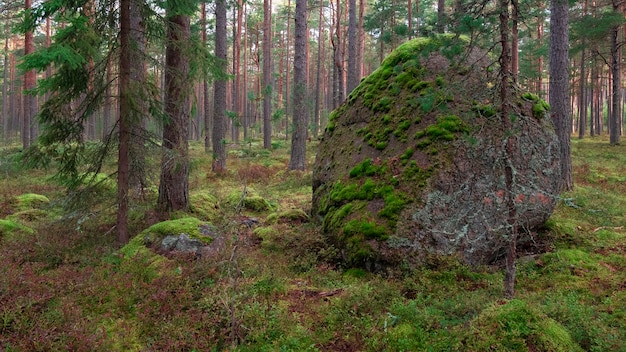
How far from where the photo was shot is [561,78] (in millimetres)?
10578

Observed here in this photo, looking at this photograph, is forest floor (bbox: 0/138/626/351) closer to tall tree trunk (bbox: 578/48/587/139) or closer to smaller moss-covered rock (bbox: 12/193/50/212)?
smaller moss-covered rock (bbox: 12/193/50/212)

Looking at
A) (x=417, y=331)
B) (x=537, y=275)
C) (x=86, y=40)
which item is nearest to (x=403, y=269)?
(x=417, y=331)

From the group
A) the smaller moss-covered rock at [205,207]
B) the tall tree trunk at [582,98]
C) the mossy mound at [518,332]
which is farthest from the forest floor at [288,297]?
the tall tree trunk at [582,98]

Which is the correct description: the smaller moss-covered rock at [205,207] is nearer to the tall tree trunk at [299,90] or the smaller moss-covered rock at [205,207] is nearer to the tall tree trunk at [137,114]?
the tall tree trunk at [137,114]

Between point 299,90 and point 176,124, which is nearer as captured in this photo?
point 176,124

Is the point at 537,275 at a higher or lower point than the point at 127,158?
lower

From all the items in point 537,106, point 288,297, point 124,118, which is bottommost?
point 288,297

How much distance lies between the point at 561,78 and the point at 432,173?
695 cm

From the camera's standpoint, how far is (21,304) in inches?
167

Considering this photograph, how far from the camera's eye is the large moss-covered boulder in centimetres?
597

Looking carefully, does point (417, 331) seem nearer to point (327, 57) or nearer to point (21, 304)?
point (21, 304)

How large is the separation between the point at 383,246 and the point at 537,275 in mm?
2337

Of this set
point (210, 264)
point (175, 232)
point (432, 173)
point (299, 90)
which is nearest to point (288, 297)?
point (210, 264)

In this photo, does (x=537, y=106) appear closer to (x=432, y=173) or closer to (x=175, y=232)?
(x=432, y=173)
